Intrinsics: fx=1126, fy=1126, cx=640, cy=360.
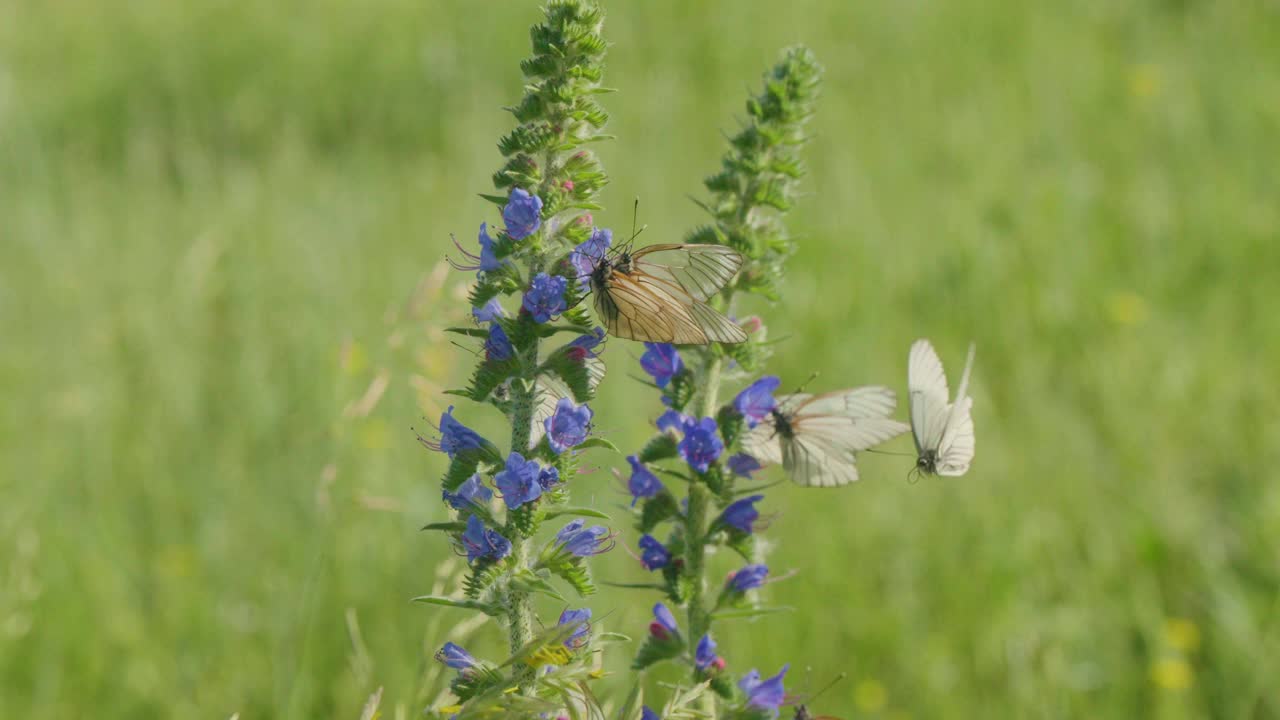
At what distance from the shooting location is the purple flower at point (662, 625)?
2.09 meters

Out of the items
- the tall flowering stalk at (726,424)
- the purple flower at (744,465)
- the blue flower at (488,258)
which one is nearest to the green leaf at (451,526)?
the tall flowering stalk at (726,424)

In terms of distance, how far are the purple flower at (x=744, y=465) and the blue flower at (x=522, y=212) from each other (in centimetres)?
61

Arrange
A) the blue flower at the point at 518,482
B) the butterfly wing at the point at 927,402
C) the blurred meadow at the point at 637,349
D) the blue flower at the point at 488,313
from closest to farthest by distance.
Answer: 1. the blue flower at the point at 518,482
2. the blue flower at the point at 488,313
3. the butterfly wing at the point at 927,402
4. the blurred meadow at the point at 637,349

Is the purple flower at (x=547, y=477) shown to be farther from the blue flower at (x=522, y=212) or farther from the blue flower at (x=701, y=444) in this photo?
the blue flower at (x=522, y=212)

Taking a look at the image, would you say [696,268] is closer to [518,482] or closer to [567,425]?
[567,425]

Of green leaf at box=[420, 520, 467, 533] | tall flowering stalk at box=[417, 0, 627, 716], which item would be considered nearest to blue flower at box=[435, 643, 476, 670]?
tall flowering stalk at box=[417, 0, 627, 716]

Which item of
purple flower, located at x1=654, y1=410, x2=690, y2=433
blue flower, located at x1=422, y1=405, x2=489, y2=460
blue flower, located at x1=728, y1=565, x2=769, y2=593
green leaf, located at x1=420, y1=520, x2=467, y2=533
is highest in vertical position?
purple flower, located at x1=654, y1=410, x2=690, y2=433

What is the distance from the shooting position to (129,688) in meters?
3.87

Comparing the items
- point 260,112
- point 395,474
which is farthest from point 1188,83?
point 260,112

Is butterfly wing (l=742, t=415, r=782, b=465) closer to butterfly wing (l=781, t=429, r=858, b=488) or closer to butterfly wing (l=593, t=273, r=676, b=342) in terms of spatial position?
butterfly wing (l=781, t=429, r=858, b=488)

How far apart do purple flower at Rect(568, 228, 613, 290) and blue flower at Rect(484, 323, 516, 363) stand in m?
0.17

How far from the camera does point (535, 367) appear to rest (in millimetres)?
1876

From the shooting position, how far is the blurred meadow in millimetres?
4043

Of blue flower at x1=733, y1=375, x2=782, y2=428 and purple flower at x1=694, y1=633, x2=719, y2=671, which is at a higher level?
blue flower at x1=733, y1=375, x2=782, y2=428
